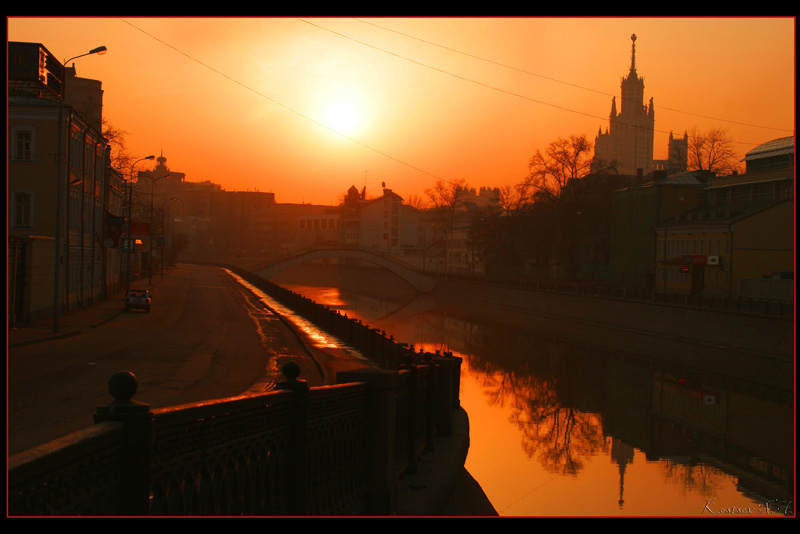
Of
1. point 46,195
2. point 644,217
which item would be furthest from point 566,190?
point 46,195

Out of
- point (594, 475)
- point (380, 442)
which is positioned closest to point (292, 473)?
point (380, 442)

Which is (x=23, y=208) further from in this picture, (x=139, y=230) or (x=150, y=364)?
(x=150, y=364)

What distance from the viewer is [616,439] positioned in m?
22.9

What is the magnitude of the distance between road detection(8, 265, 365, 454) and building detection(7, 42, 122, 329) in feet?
10.2

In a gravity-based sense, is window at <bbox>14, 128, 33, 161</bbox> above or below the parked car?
above

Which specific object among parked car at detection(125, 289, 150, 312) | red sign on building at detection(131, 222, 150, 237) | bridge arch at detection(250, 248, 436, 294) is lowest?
parked car at detection(125, 289, 150, 312)

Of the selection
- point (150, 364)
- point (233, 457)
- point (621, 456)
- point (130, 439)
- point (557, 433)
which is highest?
point (130, 439)

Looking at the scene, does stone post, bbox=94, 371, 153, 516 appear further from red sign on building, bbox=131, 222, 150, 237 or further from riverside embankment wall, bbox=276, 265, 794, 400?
red sign on building, bbox=131, 222, 150, 237

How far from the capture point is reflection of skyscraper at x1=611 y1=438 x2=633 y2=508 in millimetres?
18547

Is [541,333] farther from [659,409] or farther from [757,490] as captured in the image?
[757,490]

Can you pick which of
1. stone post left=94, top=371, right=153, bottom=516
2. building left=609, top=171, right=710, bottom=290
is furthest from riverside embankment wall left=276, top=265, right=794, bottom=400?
stone post left=94, top=371, right=153, bottom=516
